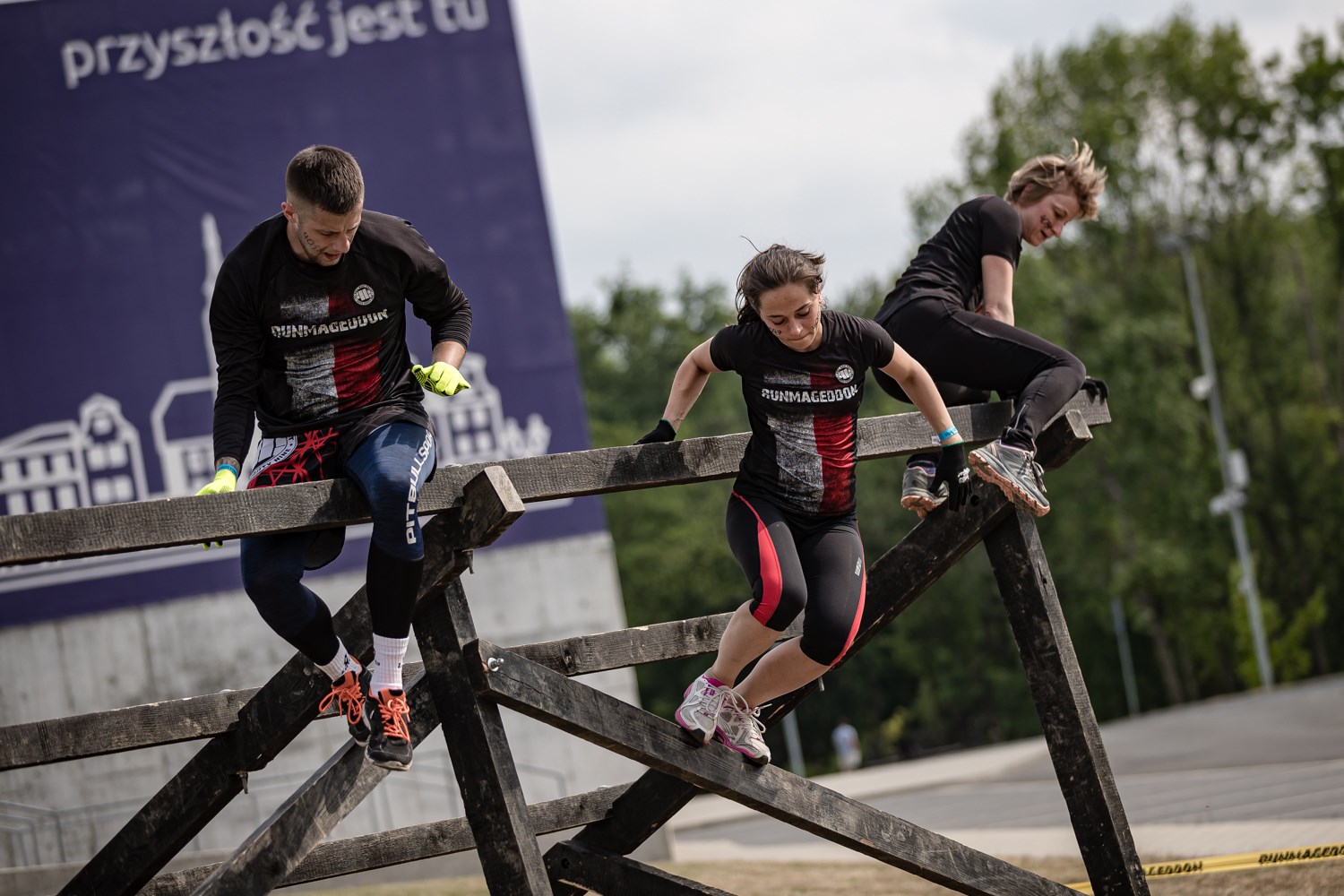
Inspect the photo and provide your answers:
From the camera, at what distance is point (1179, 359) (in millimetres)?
41406

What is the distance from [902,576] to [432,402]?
41.8 feet

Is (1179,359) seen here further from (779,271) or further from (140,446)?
(779,271)

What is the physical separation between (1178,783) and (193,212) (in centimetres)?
1415

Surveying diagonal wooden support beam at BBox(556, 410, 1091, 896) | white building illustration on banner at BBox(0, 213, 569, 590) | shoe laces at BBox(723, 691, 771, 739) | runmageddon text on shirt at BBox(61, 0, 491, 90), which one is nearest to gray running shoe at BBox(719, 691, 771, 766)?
shoe laces at BBox(723, 691, 771, 739)

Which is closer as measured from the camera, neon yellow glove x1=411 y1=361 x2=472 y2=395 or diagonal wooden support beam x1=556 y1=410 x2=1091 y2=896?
neon yellow glove x1=411 y1=361 x2=472 y2=395

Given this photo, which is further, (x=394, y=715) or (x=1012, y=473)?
(x=1012, y=473)

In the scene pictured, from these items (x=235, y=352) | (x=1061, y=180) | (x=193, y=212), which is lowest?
(x=235, y=352)

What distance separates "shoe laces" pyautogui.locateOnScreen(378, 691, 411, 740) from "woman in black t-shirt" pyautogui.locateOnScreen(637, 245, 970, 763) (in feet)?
3.11

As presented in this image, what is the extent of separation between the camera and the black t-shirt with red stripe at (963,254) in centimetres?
559

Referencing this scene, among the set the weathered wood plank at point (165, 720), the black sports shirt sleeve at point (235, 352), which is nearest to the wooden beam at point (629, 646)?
the weathered wood plank at point (165, 720)

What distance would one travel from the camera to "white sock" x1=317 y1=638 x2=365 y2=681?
14.1ft

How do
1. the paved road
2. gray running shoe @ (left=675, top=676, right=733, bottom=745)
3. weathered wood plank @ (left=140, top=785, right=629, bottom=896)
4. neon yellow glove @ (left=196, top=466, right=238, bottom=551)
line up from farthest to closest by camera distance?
the paved road, weathered wood plank @ (left=140, top=785, right=629, bottom=896), gray running shoe @ (left=675, top=676, right=733, bottom=745), neon yellow glove @ (left=196, top=466, right=238, bottom=551)

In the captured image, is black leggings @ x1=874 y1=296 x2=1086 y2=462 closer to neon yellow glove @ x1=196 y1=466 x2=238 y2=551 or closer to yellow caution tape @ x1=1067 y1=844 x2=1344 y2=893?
neon yellow glove @ x1=196 y1=466 x2=238 y2=551

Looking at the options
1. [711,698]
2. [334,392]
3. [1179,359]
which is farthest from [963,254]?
[1179,359]
